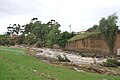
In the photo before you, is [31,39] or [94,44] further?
[31,39]

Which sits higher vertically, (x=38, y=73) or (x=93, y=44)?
(x=93, y=44)

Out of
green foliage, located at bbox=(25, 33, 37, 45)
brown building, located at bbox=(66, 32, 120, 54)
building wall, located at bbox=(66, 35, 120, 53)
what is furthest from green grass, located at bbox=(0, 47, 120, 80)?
green foliage, located at bbox=(25, 33, 37, 45)

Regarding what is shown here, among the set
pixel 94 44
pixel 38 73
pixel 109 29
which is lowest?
pixel 38 73

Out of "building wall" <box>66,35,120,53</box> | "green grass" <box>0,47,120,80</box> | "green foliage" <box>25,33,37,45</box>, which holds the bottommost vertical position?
"green grass" <box>0,47,120,80</box>

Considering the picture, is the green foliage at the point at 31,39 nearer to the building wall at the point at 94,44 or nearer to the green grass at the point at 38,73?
the building wall at the point at 94,44

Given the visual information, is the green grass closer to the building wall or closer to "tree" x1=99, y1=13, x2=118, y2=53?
"tree" x1=99, y1=13, x2=118, y2=53

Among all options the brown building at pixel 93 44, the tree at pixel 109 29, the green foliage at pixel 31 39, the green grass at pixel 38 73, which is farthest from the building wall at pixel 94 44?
the green grass at pixel 38 73

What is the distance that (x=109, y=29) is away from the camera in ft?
295

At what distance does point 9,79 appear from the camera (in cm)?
1783

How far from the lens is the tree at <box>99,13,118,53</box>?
286ft

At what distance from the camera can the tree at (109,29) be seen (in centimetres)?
8706

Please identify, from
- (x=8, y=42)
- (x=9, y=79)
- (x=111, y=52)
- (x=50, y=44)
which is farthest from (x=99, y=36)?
(x=9, y=79)

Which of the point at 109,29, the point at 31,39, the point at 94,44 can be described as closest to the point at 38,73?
the point at 109,29

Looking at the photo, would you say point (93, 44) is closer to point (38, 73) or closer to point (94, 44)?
point (94, 44)
